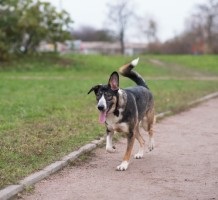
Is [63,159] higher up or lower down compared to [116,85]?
lower down

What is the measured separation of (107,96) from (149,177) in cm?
130

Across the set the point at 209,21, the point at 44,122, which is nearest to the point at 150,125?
the point at 44,122

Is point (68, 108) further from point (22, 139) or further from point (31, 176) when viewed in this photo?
point (31, 176)

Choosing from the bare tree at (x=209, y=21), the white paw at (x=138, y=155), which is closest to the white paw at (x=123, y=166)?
the white paw at (x=138, y=155)

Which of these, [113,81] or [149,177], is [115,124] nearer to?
[113,81]

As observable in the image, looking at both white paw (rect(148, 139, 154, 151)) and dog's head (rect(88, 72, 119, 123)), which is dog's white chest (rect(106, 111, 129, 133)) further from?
white paw (rect(148, 139, 154, 151))

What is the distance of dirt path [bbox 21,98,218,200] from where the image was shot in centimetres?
622

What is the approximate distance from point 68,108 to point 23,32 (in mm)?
24440

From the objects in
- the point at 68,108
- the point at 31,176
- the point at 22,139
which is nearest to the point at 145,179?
the point at 31,176

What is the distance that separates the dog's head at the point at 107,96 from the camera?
7.21 metres

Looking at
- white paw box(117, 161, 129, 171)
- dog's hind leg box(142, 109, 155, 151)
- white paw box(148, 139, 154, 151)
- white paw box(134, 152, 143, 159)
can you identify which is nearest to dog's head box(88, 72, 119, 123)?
white paw box(117, 161, 129, 171)

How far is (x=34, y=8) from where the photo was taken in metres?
37.3

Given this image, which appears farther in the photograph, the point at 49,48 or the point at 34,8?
the point at 49,48

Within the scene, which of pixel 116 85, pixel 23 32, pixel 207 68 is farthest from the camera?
pixel 207 68
